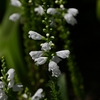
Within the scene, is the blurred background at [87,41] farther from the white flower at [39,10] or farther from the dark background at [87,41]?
the white flower at [39,10]

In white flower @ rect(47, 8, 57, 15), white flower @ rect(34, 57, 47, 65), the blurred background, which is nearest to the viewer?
white flower @ rect(34, 57, 47, 65)

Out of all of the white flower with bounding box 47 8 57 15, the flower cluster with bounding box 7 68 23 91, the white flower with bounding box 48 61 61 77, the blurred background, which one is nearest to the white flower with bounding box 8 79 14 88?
the flower cluster with bounding box 7 68 23 91

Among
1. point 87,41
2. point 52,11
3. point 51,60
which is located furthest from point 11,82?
point 87,41

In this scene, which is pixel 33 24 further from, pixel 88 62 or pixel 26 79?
pixel 88 62

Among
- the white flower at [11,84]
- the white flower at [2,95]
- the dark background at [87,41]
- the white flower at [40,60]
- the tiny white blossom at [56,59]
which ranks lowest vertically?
the dark background at [87,41]

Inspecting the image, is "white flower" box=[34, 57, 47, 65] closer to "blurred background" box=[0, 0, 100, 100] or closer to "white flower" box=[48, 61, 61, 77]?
"white flower" box=[48, 61, 61, 77]

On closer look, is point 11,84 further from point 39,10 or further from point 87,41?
point 87,41

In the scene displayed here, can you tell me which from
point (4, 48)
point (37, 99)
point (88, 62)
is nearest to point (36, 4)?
point (37, 99)

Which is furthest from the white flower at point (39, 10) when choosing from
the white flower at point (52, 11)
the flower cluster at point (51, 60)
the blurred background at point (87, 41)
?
the blurred background at point (87, 41)
